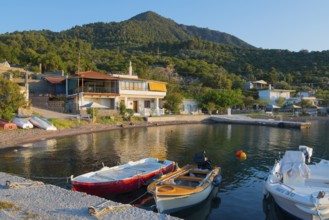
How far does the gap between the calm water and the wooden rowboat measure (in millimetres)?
571

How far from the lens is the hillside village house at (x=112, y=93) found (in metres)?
53.3

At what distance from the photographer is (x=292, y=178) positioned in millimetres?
14789

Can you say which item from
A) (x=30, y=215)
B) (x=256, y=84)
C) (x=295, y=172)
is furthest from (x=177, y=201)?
(x=256, y=84)

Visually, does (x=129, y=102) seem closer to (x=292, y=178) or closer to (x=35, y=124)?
(x=35, y=124)

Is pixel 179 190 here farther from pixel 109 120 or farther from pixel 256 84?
pixel 256 84

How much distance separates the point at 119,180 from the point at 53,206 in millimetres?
5533

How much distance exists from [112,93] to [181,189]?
146 ft

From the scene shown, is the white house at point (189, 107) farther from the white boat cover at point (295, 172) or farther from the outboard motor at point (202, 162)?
the white boat cover at point (295, 172)

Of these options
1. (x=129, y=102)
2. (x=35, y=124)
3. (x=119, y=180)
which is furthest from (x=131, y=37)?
(x=119, y=180)

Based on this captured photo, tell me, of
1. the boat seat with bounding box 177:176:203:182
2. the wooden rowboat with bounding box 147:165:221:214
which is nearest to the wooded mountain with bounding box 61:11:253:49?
the boat seat with bounding box 177:176:203:182

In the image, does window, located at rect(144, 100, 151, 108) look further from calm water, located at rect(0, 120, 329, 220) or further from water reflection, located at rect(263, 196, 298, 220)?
water reflection, located at rect(263, 196, 298, 220)

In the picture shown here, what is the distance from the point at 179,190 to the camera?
13297mm

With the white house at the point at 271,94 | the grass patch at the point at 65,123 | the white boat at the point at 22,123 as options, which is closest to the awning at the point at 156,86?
the grass patch at the point at 65,123

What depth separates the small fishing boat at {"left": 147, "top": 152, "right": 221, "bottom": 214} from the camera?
41.9ft
